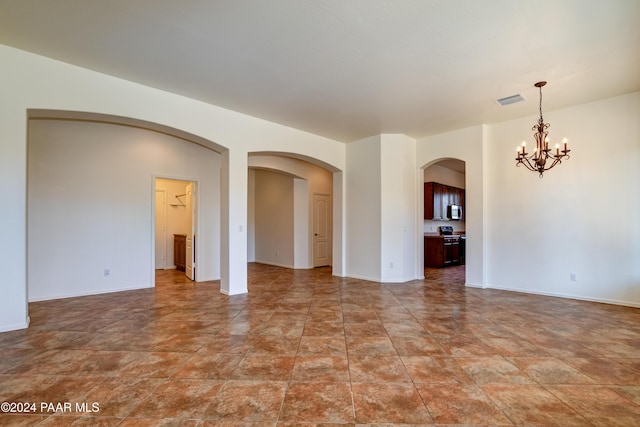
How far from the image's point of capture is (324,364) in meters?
2.57

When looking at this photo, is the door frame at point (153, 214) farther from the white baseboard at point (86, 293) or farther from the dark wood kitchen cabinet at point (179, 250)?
the dark wood kitchen cabinet at point (179, 250)

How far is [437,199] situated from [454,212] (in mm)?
1091

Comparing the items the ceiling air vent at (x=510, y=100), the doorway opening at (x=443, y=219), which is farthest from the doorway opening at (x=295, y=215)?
the ceiling air vent at (x=510, y=100)

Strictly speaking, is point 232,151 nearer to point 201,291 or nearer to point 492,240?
point 201,291

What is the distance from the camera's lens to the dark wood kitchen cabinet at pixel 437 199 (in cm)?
852

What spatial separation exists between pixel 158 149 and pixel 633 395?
6877 mm

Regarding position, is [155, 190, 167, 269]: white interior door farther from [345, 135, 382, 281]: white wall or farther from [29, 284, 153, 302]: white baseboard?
[345, 135, 382, 281]: white wall

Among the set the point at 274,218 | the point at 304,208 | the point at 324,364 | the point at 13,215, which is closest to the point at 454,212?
the point at 304,208

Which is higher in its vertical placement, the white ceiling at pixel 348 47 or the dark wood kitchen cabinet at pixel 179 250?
the white ceiling at pixel 348 47

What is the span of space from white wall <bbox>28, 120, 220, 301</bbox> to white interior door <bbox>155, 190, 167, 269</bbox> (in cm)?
236

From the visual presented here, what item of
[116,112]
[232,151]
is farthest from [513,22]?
[116,112]

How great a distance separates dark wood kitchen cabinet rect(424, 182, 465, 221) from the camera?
8523mm

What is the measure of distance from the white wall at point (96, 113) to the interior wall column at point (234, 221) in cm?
2

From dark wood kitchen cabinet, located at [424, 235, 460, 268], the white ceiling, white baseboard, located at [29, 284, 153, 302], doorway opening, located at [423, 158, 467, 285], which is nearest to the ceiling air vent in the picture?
the white ceiling
